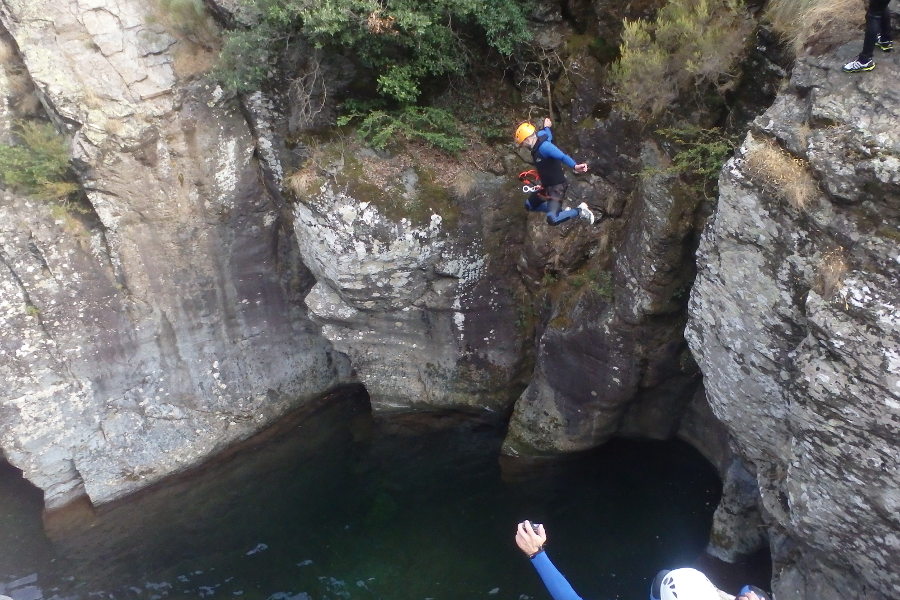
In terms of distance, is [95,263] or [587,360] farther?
[95,263]

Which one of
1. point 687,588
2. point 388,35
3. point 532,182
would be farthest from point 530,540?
point 388,35

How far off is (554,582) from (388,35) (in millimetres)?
8646

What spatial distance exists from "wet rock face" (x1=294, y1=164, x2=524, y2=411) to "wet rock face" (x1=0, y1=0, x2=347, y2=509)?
69.5 inches

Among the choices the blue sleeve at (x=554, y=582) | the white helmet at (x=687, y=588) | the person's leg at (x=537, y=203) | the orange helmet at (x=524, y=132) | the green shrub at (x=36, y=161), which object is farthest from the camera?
the green shrub at (x=36, y=161)

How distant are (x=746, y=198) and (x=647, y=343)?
3796 mm

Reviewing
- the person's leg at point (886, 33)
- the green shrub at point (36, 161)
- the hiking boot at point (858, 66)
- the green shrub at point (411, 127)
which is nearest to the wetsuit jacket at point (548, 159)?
the green shrub at point (411, 127)

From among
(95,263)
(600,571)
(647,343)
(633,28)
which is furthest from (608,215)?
(95,263)

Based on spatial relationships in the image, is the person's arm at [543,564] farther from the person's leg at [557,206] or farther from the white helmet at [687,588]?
the person's leg at [557,206]

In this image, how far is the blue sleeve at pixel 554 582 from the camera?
4.18m

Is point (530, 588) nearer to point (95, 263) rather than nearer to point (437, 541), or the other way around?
point (437, 541)

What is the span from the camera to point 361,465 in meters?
13.3

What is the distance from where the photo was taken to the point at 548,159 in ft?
29.5

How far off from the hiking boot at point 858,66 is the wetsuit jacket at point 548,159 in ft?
10.6

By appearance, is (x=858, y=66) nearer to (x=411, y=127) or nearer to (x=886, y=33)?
(x=886, y=33)
